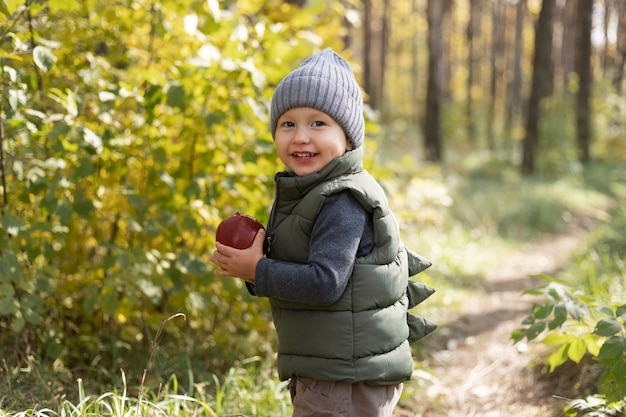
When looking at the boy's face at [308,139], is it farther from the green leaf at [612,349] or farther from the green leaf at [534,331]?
the green leaf at [612,349]

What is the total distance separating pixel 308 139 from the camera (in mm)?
2096

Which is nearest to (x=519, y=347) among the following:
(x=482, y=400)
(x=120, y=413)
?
(x=482, y=400)

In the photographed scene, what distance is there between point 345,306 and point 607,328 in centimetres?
114

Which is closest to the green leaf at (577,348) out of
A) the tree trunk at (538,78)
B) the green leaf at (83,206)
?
the green leaf at (83,206)

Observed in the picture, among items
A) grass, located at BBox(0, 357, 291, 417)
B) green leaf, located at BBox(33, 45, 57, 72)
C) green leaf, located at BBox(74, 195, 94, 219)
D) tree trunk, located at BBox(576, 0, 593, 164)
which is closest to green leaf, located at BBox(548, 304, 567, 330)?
grass, located at BBox(0, 357, 291, 417)

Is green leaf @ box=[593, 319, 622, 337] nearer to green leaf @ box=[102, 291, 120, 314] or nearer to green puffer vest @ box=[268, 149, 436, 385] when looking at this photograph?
green puffer vest @ box=[268, 149, 436, 385]

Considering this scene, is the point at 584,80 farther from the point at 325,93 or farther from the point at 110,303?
the point at 325,93

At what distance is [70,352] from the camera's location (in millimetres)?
3506

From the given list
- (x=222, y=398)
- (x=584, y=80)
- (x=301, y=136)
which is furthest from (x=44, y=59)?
(x=584, y=80)

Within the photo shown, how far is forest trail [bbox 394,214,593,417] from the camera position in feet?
11.6

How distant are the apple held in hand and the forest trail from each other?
4.26 ft

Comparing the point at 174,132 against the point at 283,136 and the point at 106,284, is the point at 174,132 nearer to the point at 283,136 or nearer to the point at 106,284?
the point at 106,284

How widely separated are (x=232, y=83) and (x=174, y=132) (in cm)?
61

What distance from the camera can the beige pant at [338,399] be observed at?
208 centimetres
